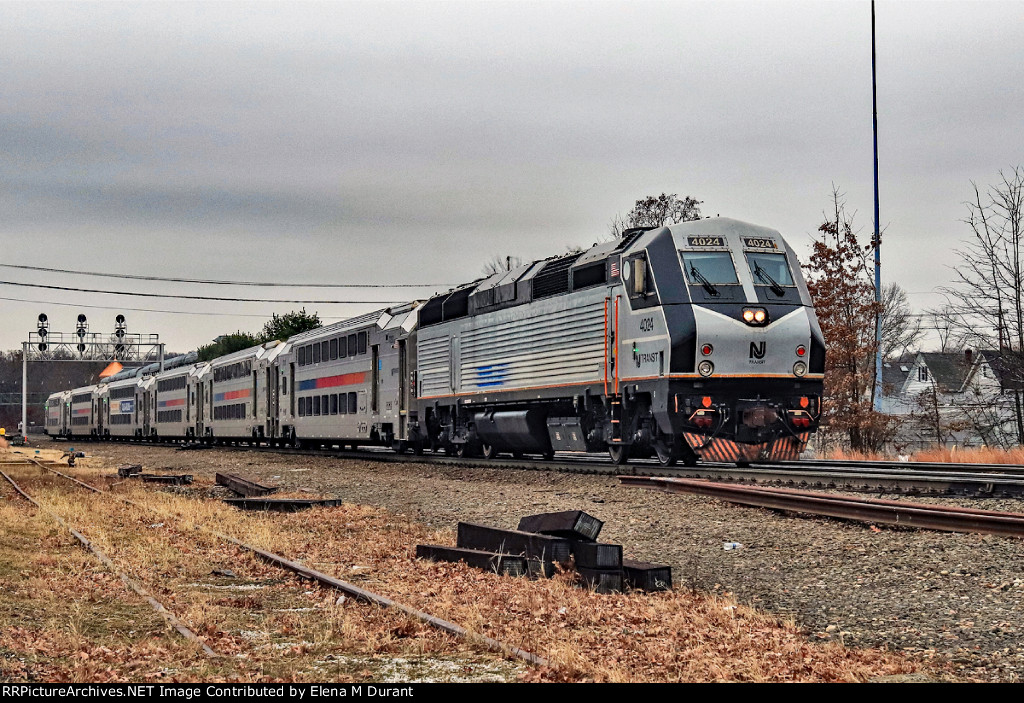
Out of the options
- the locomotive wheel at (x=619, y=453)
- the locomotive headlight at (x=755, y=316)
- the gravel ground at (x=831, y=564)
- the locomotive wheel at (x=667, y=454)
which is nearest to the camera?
the gravel ground at (x=831, y=564)

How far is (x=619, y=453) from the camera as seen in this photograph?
806 inches

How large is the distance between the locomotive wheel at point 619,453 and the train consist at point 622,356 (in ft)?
0.21

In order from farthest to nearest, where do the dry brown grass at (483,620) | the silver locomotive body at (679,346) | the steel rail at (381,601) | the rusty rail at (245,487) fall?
the rusty rail at (245,487) → the silver locomotive body at (679,346) → the steel rail at (381,601) → the dry brown grass at (483,620)

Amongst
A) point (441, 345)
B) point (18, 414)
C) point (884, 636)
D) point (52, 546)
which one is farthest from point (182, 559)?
point (18, 414)

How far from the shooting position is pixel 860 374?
99.7 ft

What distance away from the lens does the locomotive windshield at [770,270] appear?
19.1 m

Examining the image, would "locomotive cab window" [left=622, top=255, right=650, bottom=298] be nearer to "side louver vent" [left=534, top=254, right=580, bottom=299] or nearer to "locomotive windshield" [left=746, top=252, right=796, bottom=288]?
"locomotive windshield" [left=746, top=252, right=796, bottom=288]

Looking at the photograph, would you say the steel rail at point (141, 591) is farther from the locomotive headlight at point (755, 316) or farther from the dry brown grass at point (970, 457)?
the dry brown grass at point (970, 457)

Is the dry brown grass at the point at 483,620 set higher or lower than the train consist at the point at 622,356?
lower

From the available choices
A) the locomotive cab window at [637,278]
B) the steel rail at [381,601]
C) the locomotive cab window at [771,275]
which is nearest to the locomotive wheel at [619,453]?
the locomotive cab window at [637,278]

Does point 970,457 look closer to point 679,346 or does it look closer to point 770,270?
point 770,270

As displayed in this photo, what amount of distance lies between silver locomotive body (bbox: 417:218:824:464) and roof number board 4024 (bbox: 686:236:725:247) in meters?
0.02

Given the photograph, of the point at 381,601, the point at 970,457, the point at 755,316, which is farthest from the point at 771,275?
the point at 381,601

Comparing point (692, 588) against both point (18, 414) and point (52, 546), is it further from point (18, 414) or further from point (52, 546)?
point (18, 414)
